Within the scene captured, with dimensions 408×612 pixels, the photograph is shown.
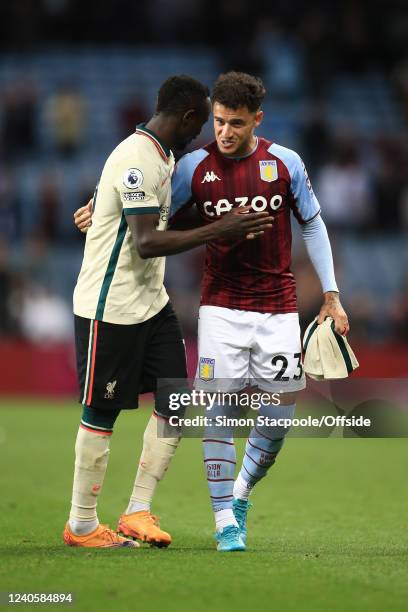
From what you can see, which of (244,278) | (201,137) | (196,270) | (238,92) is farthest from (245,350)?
(201,137)

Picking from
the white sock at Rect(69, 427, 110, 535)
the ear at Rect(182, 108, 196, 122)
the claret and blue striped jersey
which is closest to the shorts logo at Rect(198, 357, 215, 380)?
the claret and blue striped jersey

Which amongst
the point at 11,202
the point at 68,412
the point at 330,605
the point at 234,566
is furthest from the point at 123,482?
the point at 11,202

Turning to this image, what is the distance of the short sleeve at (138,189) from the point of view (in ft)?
20.4

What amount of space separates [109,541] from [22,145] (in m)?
13.4

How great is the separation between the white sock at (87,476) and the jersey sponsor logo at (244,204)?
Answer: 4.34 feet

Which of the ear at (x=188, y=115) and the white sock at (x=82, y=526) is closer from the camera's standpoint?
the ear at (x=188, y=115)

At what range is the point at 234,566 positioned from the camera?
5902 millimetres

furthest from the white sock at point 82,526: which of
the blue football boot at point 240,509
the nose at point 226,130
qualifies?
the nose at point 226,130

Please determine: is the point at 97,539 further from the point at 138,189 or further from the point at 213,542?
the point at 138,189

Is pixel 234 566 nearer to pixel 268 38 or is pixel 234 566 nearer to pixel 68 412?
pixel 68 412

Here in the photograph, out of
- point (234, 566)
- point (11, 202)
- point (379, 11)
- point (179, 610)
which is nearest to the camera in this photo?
point (179, 610)

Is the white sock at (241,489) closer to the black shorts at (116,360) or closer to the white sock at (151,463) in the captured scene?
the white sock at (151,463)

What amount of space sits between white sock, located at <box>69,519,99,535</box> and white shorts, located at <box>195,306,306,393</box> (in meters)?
0.92

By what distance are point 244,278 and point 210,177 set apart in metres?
0.56
